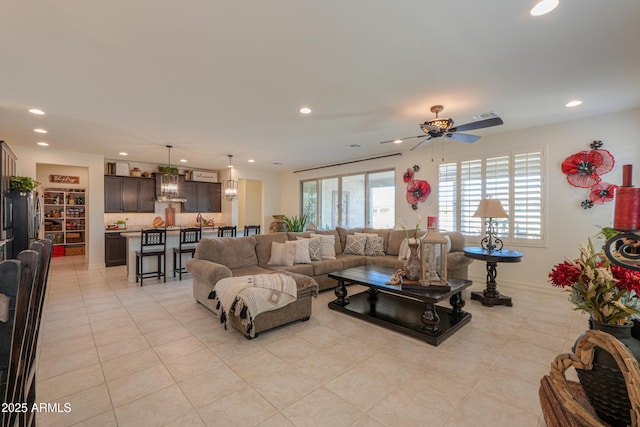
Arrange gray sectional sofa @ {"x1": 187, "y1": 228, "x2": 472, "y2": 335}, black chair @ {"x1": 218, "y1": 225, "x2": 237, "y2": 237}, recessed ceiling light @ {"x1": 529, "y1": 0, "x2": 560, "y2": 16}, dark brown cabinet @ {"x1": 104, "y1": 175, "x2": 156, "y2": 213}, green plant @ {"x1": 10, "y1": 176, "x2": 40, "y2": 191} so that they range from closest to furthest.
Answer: recessed ceiling light @ {"x1": 529, "y1": 0, "x2": 560, "y2": 16} → gray sectional sofa @ {"x1": 187, "y1": 228, "x2": 472, "y2": 335} → green plant @ {"x1": 10, "y1": 176, "x2": 40, "y2": 191} → black chair @ {"x1": 218, "y1": 225, "x2": 237, "y2": 237} → dark brown cabinet @ {"x1": 104, "y1": 175, "x2": 156, "y2": 213}

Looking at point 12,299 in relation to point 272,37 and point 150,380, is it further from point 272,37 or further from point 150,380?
point 272,37

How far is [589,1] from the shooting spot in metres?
1.80

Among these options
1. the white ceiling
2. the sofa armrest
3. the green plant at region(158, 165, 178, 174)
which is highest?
the white ceiling

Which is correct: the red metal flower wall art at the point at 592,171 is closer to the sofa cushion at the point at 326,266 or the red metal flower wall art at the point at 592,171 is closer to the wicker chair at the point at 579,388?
the sofa cushion at the point at 326,266

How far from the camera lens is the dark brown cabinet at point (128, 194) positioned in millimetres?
6922

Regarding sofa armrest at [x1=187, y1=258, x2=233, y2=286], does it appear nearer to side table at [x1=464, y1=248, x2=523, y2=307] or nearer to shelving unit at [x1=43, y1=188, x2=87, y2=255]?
side table at [x1=464, y1=248, x2=523, y2=307]

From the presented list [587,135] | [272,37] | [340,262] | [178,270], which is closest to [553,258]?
[587,135]

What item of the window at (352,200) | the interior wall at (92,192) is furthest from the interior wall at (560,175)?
the interior wall at (92,192)

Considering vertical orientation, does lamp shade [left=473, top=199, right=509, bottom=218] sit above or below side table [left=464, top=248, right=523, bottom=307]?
above

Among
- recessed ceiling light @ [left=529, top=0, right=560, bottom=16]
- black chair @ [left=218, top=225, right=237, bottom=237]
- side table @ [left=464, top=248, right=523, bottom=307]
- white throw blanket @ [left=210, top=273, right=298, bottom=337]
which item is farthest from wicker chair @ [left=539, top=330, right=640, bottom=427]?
black chair @ [left=218, top=225, right=237, bottom=237]

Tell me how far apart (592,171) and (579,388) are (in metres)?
4.40

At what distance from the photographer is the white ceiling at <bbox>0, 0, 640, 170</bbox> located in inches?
75.2

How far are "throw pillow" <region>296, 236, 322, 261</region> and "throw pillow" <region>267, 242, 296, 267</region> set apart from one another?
40cm

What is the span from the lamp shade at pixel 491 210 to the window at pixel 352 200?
240 centimetres
